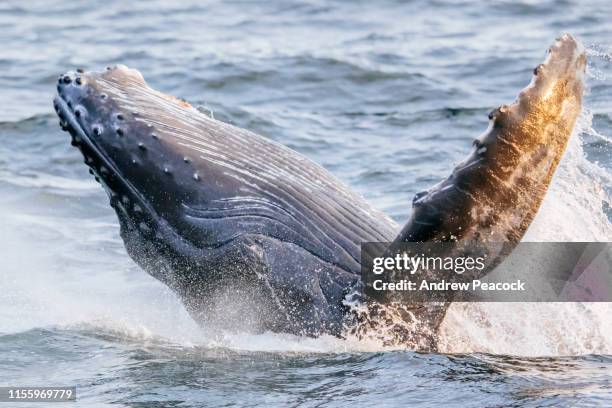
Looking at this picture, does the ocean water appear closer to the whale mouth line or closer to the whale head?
the whale head

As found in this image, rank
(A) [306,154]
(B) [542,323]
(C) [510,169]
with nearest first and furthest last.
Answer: (C) [510,169] < (B) [542,323] < (A) [306,154]

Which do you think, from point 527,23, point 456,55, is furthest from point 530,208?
point 527,23

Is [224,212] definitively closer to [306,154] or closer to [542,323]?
[542,323]

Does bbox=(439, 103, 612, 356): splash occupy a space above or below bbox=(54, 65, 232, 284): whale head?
below

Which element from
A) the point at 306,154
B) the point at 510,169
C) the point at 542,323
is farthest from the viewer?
the point at 306,154

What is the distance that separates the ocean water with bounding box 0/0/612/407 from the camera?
9164 mm

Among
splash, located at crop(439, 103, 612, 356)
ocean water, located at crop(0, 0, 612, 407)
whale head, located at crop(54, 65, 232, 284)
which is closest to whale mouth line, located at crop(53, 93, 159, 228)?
whale head, located at crop(54, 65, 232, 284)

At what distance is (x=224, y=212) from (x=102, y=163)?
1.09 metres

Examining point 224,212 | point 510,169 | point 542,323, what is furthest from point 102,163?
point 542,323

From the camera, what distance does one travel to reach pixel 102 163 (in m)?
9.76

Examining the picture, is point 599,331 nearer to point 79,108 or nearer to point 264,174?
point 264,174

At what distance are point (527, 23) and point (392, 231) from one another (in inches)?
647

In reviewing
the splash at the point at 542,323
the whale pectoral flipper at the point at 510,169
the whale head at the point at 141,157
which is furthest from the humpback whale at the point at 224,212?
the whale pectoral flipper at the point at 510,169

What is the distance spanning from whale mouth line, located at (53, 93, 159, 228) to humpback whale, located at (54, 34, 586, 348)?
11mm
